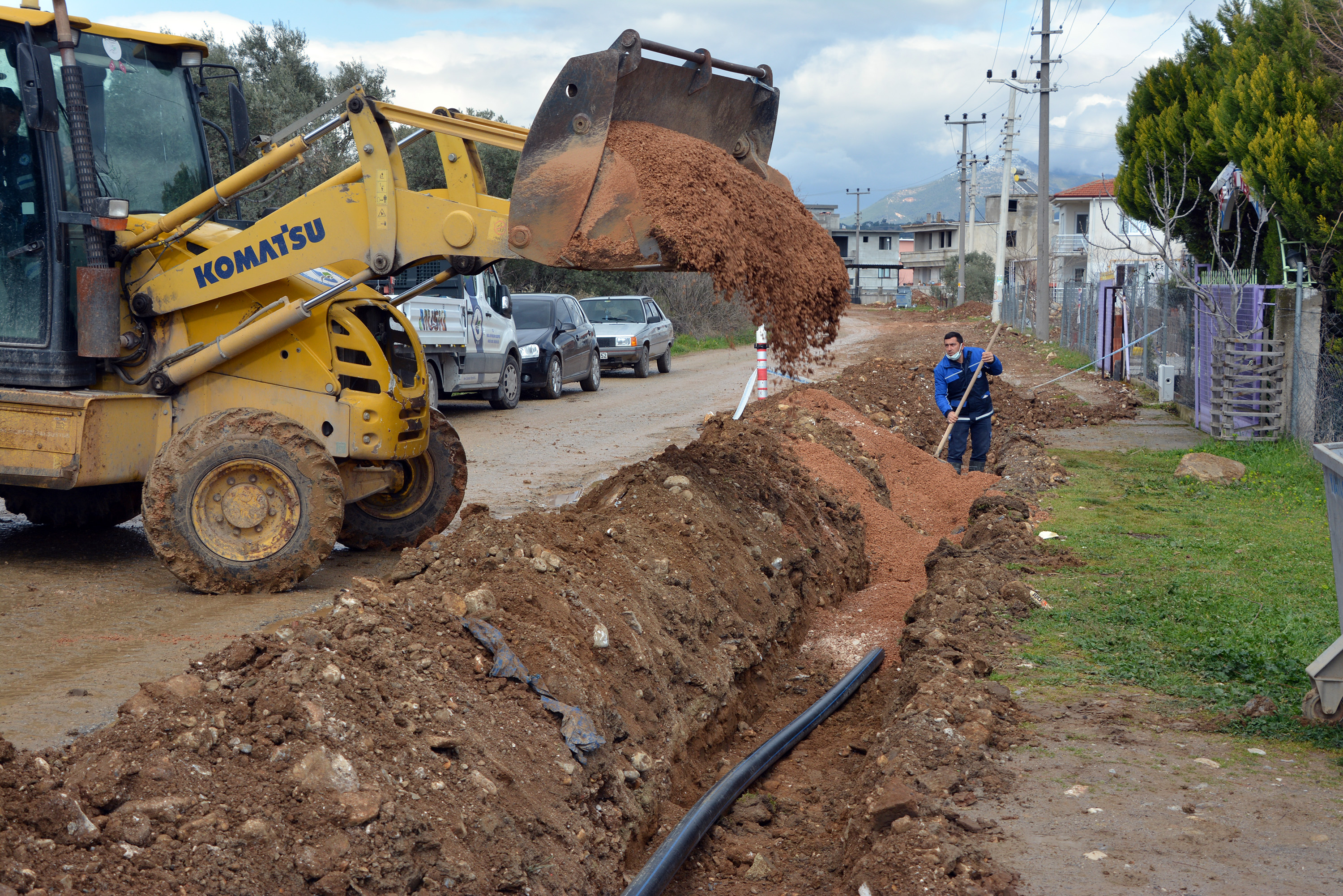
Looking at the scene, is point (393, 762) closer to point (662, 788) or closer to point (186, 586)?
point (662, 788)

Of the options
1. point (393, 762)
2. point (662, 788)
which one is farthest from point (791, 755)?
point (393, 762)

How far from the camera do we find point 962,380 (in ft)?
39.8

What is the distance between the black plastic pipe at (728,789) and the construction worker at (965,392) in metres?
5.81

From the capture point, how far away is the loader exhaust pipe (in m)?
7.07

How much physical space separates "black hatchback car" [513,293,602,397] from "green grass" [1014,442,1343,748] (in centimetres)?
1072

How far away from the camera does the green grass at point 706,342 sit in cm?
3403

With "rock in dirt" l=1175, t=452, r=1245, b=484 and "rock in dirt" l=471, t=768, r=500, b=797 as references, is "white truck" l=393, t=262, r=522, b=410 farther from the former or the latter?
"rock in dirt" l=471, t=768, r=500, b=797

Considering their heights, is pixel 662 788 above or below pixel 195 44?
below

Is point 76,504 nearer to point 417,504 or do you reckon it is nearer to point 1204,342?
point 417,504

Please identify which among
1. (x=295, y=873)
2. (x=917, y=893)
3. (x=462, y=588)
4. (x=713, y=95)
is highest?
(x=713, y=95)

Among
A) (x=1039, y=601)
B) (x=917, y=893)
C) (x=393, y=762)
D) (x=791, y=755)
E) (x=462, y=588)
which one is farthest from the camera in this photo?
(x=1039, y=601)

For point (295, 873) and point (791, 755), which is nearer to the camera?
point (295, 873)

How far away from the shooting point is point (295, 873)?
3.37 m

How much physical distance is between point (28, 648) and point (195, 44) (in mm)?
4426
